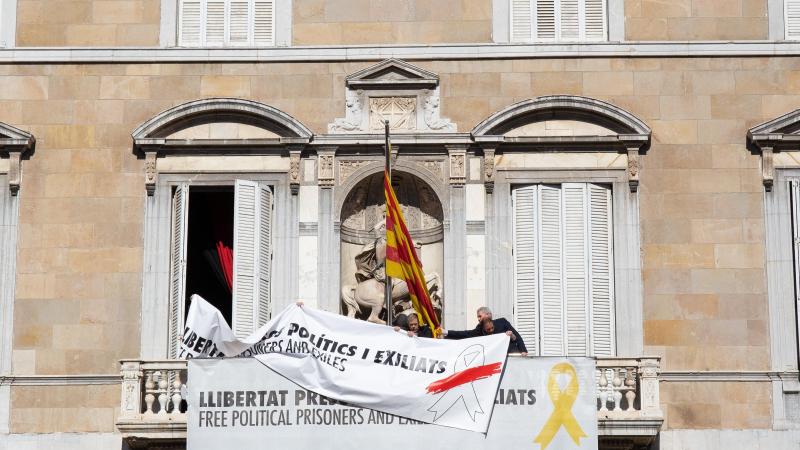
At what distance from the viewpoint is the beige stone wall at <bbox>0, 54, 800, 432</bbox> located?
2888 centimetres

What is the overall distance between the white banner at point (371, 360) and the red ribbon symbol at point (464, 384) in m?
0.01

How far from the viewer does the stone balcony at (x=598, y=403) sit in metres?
27.3

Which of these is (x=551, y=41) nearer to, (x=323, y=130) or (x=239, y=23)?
(x=323, y=130)

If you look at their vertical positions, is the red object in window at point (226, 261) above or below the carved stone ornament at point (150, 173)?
below

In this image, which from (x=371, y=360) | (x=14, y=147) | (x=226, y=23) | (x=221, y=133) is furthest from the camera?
(x=226, y=23)

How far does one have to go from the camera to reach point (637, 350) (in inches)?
1129

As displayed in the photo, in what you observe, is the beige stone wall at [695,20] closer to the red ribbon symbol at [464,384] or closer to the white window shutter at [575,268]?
the white window shutter at [575,268]

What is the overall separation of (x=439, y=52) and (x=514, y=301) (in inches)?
154

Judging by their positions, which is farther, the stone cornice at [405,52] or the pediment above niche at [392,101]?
the stone cornice at [405,52]

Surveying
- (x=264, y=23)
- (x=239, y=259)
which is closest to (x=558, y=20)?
(x=264, y=23)

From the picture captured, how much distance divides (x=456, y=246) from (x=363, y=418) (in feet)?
11.8

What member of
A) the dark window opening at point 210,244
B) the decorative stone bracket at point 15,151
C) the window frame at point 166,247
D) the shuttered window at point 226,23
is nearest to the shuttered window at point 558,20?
the shuttered window at point 226,23

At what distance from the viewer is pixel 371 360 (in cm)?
2705

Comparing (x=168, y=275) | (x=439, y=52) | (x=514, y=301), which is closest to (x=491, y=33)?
(x=439, y=52)
